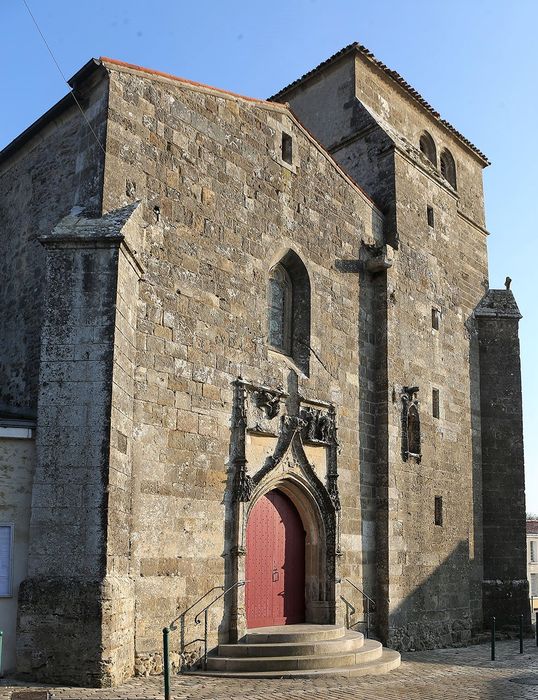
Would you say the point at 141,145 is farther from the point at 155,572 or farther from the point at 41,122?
the point at 155,572

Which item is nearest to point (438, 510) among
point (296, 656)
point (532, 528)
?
point (296, 656)

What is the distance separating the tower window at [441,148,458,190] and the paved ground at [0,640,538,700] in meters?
11.0

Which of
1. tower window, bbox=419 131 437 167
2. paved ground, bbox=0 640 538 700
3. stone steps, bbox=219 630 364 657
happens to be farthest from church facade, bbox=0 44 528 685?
tower window, bbox=419 131 437 167

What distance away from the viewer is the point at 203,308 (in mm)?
10820

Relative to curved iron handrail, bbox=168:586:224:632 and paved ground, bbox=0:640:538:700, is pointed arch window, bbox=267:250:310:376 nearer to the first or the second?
curved iron handrail, bbox=168:586:224:632

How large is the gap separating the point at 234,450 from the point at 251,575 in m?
1.90

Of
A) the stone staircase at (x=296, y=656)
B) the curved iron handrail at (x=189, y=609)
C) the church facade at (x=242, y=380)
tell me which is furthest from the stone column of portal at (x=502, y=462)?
the curved iron handrail at (x=189, y=609)

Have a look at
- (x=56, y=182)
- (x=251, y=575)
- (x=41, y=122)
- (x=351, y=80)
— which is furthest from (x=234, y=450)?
(x=351, y=80)

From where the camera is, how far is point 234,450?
1094 cm

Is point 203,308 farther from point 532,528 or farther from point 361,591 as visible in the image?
point 532,528

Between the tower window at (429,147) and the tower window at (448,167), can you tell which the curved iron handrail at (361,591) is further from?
the tower window at (429,147)

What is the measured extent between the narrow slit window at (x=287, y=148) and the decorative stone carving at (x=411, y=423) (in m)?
4.63

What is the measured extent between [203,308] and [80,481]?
331cm

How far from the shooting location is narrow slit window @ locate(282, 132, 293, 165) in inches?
512
